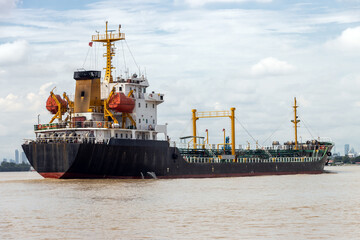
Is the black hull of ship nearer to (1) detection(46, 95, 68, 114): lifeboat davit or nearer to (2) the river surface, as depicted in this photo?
(1) detection(46, 95, 68, 114): lifeboat davit

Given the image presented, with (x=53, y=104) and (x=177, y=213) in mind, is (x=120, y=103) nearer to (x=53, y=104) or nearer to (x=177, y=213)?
(x=53, y=104)

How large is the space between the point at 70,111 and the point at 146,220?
31058 millimetres

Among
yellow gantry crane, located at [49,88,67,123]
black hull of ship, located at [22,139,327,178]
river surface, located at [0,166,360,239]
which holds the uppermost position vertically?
yellow gantry crane, located at [49,88,67,123]

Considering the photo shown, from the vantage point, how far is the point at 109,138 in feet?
173

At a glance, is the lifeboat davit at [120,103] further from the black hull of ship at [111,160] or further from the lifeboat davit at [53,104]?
the lifeboat davit at [53,104]

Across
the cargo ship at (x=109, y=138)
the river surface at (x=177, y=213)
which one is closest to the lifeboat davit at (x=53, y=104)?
the cargo ship at (x=109, y=138)

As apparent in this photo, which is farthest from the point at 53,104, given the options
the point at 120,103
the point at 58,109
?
the point at 120,103

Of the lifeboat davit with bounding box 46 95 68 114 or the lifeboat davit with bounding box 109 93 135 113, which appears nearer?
the lifeboat davit with bounding box 109 93 135 113

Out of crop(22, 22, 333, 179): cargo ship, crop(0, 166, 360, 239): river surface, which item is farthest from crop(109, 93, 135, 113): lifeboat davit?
crop(0, 166, 360, 239): river surface

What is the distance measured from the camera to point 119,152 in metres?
51.3

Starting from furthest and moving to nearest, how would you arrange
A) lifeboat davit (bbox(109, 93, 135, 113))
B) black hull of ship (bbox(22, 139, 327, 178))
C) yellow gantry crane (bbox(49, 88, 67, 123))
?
yellow gantry crane (bbox(49, 88, 67, 123))
lifeboat davit (bbox(109, 93, 135, 113))
black hull of ship (bbox(22, 139, 327, 178))

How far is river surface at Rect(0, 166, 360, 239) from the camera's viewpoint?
23500 millimetres

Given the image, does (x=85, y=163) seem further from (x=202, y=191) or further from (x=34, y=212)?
(x=34, y=212)

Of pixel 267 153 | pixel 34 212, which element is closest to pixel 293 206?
pixel 34 212
